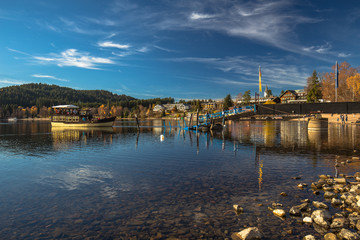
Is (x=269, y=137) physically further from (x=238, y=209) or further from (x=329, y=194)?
(x=238, y=209)

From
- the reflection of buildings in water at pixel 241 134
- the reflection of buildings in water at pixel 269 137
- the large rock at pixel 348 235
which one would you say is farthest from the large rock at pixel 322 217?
the reflection of buildings in water at pixel 241 134

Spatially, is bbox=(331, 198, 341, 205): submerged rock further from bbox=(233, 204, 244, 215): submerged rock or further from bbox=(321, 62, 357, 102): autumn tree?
bbox=(321, 62, 357, 102): autumn tree

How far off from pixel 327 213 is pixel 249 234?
131 inches

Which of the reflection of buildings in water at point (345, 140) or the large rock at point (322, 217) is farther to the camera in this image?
the reflection of buildings in water at point (345, 140)

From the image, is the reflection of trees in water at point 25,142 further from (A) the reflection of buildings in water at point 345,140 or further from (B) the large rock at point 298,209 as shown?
(A) the reflection of buildings in water at point 345,140

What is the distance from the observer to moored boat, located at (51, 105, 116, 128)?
286ft

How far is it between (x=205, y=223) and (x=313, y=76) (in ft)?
488

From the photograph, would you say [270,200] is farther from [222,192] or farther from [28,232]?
[28,232]

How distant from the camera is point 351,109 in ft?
223

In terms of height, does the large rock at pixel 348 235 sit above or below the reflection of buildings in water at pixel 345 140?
below

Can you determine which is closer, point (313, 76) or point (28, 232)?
point (28, 232)

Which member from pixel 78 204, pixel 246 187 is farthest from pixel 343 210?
pixel 78 204

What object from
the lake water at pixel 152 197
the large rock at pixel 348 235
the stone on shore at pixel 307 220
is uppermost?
Answer: the large rock at pixel 348 235

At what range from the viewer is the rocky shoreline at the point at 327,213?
280 inches
